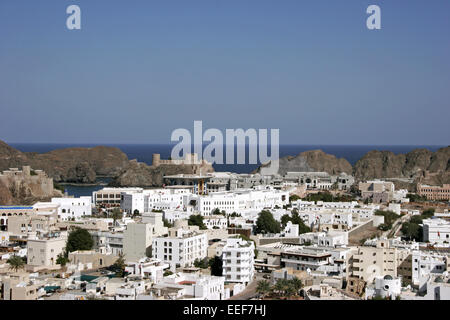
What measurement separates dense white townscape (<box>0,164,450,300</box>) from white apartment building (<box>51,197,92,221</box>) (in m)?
0.04

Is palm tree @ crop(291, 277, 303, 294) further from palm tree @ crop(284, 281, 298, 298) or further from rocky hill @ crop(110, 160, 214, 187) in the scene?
rocky hill @ crop(110, 160, 214, 187)

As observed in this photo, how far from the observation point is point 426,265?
14359 millimetres

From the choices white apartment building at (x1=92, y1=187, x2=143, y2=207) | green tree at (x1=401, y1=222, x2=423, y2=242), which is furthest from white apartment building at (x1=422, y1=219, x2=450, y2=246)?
white apartment building at (x1=92, y1=187, x2=143, y2=207)

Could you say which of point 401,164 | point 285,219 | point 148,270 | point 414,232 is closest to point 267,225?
point 285,219

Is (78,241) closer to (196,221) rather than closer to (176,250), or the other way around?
(176,250)

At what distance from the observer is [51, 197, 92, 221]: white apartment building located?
24.1m

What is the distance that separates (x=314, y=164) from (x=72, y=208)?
32020 millimetres

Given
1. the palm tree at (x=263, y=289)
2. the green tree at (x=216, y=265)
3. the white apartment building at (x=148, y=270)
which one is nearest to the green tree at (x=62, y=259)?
the white apartment building at (x=148, y=270)

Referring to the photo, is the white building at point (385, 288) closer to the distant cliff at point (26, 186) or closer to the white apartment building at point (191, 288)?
the white apartment building at point (191, 288)

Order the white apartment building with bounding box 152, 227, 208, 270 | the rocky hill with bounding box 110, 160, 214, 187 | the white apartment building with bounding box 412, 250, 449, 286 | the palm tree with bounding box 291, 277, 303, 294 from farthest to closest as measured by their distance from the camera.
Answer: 1. the rocky hill with bounding box 110, 160, 214, 187
2. the white apartment building with bounding box 152, 227, 208, 270
3. the white apartment building with bounding box 412, 250, 449, 286
4. the palm tree with bounding box 291, 277, 303, 294

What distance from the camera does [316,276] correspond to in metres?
14.6
